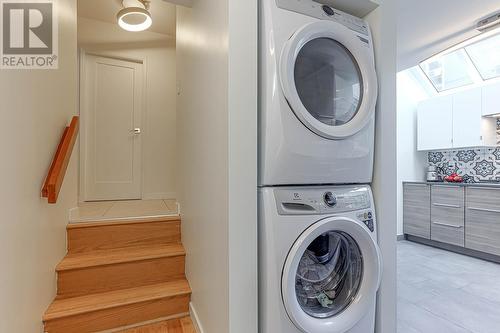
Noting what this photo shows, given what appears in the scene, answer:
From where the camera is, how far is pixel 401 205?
3.90m

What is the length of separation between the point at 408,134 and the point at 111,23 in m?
4.66

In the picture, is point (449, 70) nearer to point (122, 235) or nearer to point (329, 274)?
point (329, 274)

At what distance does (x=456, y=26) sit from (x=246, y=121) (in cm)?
286

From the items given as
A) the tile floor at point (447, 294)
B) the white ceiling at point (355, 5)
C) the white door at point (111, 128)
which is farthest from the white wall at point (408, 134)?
the white door at point (111, 128)

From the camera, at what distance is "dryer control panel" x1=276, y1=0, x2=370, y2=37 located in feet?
3.52

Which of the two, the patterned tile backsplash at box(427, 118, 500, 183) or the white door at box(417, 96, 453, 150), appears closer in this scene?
the patterned tile backsplash at box(427, 118, 500, 183)

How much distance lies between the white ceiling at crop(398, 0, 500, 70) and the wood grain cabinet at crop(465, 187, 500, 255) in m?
1.80

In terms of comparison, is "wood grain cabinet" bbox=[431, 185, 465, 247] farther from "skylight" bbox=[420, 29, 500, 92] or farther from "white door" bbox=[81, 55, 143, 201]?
"white door" bbox=[81, 55, 143, 201]

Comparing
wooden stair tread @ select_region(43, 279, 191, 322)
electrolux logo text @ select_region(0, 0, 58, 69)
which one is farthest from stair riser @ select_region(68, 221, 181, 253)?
electrolux logo text @ select_region(0, 0, 58, 69)

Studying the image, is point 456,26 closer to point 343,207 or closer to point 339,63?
point 339,63

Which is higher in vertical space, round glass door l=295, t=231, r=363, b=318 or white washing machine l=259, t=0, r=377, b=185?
white washing machine l=259, t=0, r=377, b=185

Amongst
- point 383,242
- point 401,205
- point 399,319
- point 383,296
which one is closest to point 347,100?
point 383,242

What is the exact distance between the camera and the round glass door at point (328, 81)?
113 centimetres

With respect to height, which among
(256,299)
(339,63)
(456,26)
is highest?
(456,26)
